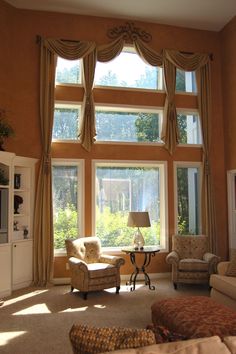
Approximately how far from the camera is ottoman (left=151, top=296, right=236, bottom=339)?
120 inches

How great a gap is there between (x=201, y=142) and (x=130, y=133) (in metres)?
1.62

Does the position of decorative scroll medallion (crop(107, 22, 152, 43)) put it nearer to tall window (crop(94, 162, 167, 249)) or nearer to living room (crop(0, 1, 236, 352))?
living room (crop(0, 1, 236, 352))

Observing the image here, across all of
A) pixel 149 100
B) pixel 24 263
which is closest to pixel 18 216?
pixel 24 263

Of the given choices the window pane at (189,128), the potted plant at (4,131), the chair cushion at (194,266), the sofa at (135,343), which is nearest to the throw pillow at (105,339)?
the sofa at (135,343)

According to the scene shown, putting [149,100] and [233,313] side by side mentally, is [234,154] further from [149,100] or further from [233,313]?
[233,313]

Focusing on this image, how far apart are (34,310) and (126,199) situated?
306 centimetres

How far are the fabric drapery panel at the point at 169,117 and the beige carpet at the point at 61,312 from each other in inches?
116

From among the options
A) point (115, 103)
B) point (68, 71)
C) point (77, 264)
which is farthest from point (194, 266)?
point (68, 71)

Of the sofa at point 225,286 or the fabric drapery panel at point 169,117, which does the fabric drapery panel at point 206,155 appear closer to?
the fabric drapery panel at point 169,117

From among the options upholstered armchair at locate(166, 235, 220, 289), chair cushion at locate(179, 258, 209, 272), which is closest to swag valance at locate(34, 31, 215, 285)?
upholstered armchair at locate(166, 235, 220, 289)

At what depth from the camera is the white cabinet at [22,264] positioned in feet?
19.9

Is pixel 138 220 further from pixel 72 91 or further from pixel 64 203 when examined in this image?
pixel 72 91

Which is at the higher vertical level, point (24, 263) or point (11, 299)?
point (24, 263)

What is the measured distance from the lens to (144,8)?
6.89 m
